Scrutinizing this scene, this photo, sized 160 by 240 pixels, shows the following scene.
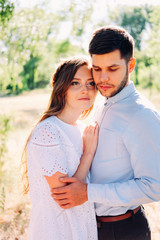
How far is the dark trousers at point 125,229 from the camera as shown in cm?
199

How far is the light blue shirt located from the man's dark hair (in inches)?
11.3

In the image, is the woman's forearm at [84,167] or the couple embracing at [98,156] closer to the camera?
the couple embracing at [98,156]

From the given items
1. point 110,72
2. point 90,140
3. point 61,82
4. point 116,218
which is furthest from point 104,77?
point 116,218

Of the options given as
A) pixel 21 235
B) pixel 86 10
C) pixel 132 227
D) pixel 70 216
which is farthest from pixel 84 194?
pixel 86 10

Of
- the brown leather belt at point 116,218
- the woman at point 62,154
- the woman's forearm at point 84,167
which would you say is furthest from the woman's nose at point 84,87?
the brown leather belt at point 116,218

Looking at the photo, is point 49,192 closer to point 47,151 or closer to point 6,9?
point 47,151

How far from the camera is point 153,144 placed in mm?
1745

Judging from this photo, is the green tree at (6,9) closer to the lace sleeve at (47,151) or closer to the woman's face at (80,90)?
the woman's face at (80,90)

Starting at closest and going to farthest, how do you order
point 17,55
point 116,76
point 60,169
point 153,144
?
point 153,144 < point 60,169 < point 116,76 < point 17,55

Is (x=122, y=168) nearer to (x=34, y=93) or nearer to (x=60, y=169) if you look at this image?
(x=60, y=169)

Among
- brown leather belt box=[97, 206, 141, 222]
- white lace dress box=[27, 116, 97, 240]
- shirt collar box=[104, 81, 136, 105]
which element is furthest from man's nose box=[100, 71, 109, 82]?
brown leather belt box=[97, 206, 141, 222]

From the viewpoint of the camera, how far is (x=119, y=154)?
6.30 feet

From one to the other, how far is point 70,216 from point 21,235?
177 centimetres

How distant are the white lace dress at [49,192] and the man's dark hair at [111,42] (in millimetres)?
643
